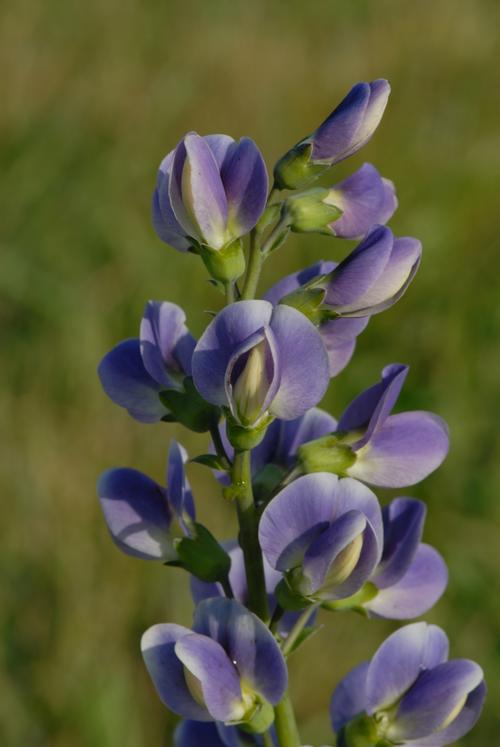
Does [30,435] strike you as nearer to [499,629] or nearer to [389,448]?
[499,629]

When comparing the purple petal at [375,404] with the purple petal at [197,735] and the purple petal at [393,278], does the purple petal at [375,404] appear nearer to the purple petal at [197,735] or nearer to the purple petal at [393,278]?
the purple petal at [393,278]

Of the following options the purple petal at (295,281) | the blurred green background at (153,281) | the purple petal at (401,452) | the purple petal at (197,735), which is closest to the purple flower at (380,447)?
the purple petal at (401,452)

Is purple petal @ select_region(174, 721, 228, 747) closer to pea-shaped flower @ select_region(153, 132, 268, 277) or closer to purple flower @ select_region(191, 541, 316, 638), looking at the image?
purple flower @ select_region(191, 541, 316, 638)

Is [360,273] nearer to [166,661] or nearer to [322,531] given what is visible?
[322,531]

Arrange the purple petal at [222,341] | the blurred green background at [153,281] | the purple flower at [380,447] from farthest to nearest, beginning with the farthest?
the blurred green background at [153,281], the purple flower at [380,447], the purple petal at [222,341]

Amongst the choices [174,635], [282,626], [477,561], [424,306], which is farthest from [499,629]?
[174,635]
